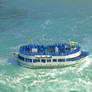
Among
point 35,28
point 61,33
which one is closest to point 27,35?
point 35,28

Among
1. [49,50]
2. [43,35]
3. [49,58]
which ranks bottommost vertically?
[49,58]

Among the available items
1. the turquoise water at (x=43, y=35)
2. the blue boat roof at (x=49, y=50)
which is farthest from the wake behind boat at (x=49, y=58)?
the turquoise water at (x=43, y=35)

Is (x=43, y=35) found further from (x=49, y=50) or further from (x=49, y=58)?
(x=49, y=58)

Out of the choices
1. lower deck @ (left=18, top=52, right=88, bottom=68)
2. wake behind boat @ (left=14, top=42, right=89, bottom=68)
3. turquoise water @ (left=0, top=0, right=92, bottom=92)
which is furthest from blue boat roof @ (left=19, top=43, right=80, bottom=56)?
turquoise water @ (left=0, top=0, right=92, bottom=92)

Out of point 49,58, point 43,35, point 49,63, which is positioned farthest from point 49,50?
Answer: point 43,35

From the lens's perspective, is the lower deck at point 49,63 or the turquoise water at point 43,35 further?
the lower deck at point 49,63

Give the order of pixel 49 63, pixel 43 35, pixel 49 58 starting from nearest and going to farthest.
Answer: pixel 49 58 → pixel 49 63 → pixel 43 35

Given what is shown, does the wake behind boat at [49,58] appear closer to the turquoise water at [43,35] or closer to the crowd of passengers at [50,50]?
the crowd of passengers at [50,50]

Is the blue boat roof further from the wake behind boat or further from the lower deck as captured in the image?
the lower deck

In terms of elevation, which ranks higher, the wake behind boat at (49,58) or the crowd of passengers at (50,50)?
the crowd of passengers at (50,50)
